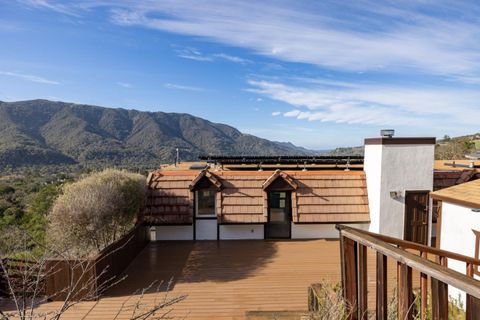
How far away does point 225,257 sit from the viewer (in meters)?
9.39

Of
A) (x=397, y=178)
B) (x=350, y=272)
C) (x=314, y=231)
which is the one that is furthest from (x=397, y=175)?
(x=350, y=272)

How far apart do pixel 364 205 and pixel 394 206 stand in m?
0.95

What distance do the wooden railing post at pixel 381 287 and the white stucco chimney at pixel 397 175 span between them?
27.4 ft

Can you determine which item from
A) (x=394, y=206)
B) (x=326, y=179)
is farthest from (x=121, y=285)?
(x=394, y=206)

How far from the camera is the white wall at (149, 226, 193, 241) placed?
36.1ft

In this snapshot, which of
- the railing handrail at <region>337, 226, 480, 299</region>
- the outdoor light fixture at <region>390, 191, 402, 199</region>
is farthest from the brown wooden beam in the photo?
the outdoor light fixture at <region>390, 191, 402, 199</region>

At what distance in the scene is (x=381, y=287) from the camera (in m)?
2.60

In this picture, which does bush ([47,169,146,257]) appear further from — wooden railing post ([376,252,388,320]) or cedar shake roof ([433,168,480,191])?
cedar shake roof ([433,168,480,191])

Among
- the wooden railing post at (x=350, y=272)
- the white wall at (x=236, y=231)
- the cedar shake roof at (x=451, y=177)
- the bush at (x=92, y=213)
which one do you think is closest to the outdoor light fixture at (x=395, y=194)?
the cedar shake roof at (x=451, y=177)

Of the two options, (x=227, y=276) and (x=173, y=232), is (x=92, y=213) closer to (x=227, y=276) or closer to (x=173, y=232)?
(x=173, y=232)

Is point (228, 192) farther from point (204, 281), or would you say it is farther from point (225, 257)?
point (204, 281)

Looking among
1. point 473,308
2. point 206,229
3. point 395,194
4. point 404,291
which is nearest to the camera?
point 473,308

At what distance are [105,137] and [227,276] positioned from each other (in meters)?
64.8

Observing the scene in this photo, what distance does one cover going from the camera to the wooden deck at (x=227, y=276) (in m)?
6.42
